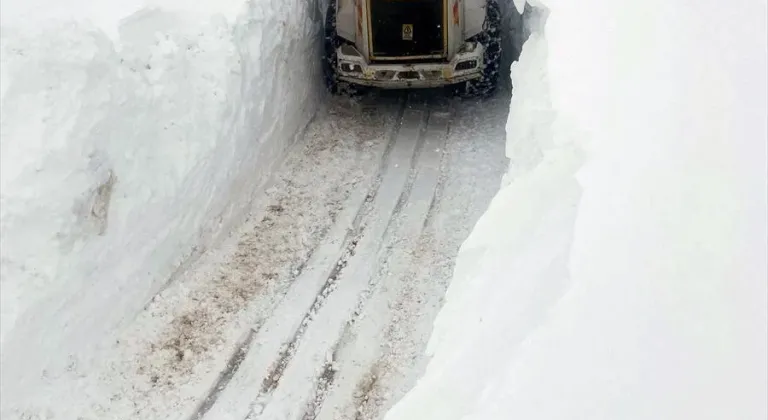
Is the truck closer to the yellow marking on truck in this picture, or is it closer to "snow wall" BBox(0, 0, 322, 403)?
the yellow marking on truck

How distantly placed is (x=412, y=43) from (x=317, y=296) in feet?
13.4

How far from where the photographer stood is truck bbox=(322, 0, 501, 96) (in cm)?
848

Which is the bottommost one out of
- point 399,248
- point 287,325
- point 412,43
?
point 287,325

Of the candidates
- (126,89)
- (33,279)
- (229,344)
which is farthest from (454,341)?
(126,89)

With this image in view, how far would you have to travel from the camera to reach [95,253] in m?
5.57

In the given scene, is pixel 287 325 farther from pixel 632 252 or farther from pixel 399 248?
pixel 632 252

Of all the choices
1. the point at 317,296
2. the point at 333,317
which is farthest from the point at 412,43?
the point at 333,317

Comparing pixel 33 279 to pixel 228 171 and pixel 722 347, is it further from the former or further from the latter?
pixel 722 347

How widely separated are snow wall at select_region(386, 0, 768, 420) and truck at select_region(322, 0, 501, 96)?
Result: 9.60 feet

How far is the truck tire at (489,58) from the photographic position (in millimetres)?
8797

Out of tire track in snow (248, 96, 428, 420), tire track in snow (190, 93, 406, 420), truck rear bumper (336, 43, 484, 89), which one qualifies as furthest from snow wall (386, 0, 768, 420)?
truck rear bumper (336, 43, 484, 89)

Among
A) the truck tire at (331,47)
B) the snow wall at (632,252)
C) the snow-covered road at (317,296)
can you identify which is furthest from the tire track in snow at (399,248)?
the truck tire at (331,47)

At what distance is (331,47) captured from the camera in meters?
8.95

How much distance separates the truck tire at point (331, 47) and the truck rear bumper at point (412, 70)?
27 centimetres
